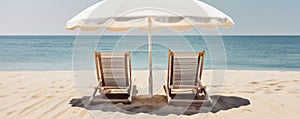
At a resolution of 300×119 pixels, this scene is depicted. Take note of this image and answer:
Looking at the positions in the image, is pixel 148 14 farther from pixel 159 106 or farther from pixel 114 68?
pixel 159 106

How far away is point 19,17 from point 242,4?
111ft

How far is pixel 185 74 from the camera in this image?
13.7ft

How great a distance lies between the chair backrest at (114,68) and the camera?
4.07m

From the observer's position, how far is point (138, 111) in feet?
12.0

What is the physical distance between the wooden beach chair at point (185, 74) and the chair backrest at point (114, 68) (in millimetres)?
698

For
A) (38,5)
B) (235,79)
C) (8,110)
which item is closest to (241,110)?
(235,79)

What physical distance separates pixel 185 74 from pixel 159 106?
69cm

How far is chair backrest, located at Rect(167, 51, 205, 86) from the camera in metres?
4.09

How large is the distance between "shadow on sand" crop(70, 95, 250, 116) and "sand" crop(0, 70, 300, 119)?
0.01 m

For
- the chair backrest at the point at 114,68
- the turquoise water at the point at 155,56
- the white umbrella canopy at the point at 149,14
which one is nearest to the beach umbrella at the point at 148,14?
the white umbrella canopy at the point at 149,14

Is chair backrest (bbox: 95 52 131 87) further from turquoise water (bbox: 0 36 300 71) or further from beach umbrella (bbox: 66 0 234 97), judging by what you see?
turquoise water (bbox: 0 36 300 71)

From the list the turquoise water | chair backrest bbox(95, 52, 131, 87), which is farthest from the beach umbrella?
the turquoise water

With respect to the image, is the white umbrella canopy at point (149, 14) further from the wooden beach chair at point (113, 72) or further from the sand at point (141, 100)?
the sand at point (141, 100)

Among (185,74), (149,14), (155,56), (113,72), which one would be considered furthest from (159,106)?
(155,56)
